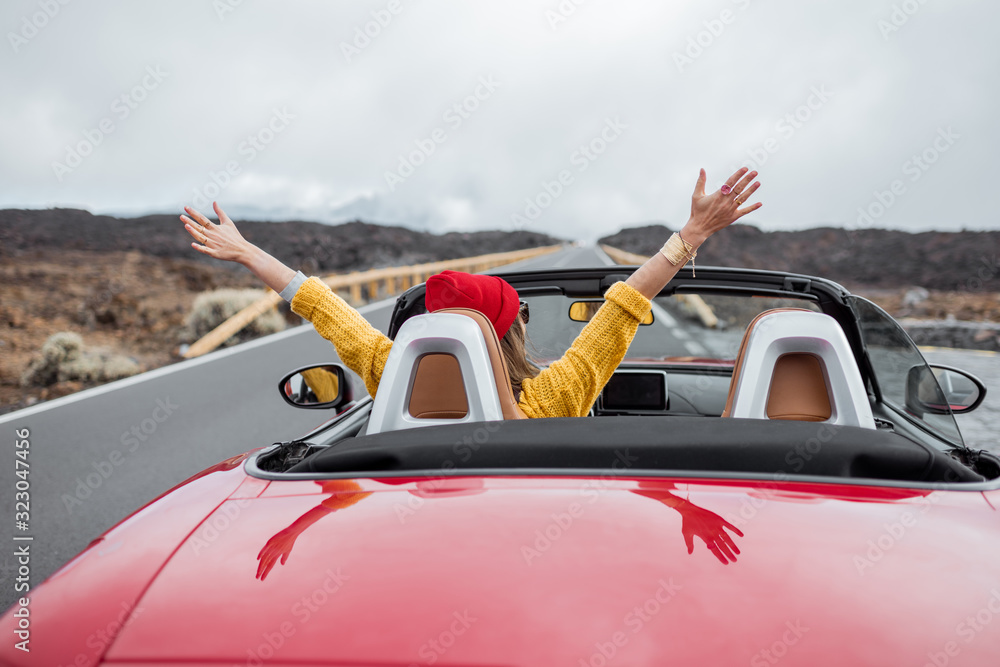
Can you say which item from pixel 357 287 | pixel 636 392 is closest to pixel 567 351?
pixel 636 392

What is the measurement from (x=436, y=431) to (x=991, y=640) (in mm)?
1054

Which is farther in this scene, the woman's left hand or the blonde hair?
the blonde hair

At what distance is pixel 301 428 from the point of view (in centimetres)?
651

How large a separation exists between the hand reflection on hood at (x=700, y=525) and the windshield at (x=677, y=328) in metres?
1.66

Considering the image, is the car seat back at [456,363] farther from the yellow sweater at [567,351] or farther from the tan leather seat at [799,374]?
the tan leather seat at [799,374]

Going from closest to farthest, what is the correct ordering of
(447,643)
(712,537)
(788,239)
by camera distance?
(447,643) → (712,537) → (788,239)

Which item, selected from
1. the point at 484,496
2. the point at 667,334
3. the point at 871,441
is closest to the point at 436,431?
the point at 484,496

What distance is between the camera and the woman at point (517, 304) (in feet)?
6.84

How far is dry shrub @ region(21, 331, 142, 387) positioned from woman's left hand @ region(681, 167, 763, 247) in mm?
9582

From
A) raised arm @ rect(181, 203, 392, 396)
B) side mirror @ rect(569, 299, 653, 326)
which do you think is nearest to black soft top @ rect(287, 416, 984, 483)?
raised arm @ rect(181, 203, 392, 396)

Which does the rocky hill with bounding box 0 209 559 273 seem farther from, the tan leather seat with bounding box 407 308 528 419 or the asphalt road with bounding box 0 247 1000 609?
the tan leather seat with bounding box 407 308 528 419

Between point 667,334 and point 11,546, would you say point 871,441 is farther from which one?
point 667,334

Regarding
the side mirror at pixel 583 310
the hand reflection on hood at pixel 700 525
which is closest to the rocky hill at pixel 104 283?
the side mirror at pixel 583 310

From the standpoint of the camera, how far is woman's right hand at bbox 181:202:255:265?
7.50ft
